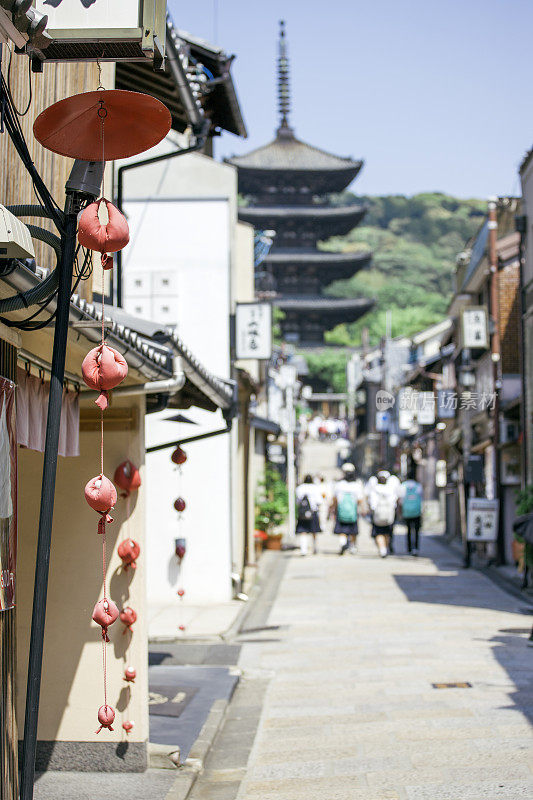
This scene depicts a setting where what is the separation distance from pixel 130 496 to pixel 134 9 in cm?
439

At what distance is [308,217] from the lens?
7450 centimetres

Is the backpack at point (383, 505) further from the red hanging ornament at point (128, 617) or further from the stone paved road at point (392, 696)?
the red hanging ornament at point (128, 617)

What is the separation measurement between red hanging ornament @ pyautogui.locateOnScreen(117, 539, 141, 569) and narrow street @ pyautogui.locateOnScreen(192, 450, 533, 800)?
1742mm

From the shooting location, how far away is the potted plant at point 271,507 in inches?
968

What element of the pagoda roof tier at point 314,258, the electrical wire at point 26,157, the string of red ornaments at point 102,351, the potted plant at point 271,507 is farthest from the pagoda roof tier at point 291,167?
the string of red ornaments at point 102,351

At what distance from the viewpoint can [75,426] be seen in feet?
23.4

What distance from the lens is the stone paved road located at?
7.39 meters

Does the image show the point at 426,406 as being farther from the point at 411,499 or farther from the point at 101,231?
the point at 101,231

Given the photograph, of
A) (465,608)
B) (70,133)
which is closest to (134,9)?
(70,133)

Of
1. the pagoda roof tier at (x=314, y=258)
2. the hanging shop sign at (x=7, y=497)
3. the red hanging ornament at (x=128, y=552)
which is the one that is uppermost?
the pagoda roof tier at (x=314, y=258)

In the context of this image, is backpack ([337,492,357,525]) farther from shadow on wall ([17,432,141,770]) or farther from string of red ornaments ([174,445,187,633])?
shadow on wall ([17,432,141,770])

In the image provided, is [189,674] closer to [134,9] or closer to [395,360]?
[134,9]

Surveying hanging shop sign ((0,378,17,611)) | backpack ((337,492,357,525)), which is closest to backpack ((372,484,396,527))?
backpack ((337,492,357,525))

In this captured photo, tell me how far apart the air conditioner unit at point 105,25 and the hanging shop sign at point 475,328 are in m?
19.6
